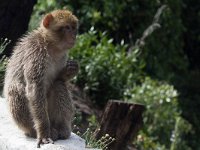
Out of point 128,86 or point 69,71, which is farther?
point 128,86

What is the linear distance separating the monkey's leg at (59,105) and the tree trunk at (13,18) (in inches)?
112

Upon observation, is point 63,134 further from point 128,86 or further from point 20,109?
point 128,86

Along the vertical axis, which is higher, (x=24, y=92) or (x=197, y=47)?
(x=197, y=47)

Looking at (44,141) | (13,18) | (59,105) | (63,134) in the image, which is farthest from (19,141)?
(13,18)

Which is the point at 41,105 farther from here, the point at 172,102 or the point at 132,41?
the point at 132,41

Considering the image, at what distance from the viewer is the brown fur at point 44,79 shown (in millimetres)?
7543

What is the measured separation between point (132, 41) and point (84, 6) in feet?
4.64

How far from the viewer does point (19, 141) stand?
24.0 ft

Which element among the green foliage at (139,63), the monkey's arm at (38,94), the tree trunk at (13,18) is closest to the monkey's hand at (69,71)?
the monkey's arm at (38,94)

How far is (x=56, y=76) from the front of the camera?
7.92 meters

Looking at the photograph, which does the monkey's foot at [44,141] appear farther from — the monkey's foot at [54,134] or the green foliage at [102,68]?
the green foliage at [102,68]

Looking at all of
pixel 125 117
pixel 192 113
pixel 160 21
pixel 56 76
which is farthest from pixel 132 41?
pixel 56 76

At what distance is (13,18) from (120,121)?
212 centimetres

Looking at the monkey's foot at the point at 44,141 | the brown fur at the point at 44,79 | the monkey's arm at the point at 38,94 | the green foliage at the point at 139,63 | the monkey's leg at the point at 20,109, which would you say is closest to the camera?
the monkey's foot at the point at 44,141
